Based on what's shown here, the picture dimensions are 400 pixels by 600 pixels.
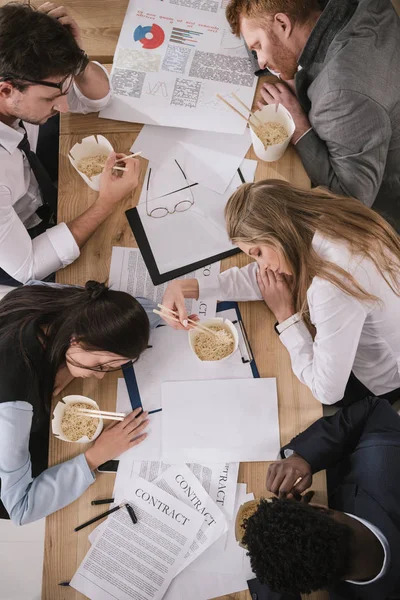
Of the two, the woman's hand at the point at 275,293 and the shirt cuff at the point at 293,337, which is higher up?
the woman's hand at the point at 275,293

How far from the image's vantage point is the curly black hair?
111 centimetres

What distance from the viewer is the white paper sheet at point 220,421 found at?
4.92ft

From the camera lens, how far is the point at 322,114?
163 cm

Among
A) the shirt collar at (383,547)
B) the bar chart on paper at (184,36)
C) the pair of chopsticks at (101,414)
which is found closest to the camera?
the shirt collar at (383,547)

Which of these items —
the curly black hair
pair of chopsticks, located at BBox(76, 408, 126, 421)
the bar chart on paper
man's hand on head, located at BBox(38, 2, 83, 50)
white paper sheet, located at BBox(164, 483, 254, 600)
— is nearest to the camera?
the curly black hair

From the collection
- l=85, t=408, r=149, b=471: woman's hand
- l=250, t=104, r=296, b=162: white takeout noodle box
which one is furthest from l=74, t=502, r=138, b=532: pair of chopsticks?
l=250, t=104, r=296, b=162: white takeout noodle box

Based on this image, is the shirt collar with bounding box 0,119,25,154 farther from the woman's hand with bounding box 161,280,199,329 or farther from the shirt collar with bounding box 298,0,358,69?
the shirt collar with bounding box 298,0,358,69

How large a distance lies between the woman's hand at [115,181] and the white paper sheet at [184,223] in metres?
0.06

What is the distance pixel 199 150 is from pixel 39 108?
502 millimetres

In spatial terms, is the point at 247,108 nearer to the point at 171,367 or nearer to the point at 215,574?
the point at 171,367

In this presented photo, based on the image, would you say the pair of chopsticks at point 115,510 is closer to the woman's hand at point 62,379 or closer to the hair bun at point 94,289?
the woman's hand at point 62,379

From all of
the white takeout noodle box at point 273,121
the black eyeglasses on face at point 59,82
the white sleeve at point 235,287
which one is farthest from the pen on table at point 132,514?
the black eyeglasses on face at point 59,82

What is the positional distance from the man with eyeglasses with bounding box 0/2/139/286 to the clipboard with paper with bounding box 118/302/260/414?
0.39 meters

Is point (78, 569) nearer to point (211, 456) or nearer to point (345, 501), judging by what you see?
point (211, 456)
